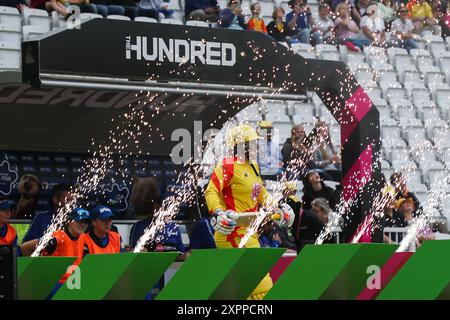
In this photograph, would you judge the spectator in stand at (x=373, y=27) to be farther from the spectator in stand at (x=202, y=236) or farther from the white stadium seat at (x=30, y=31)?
the spectator in stand at (x=202, y=236)

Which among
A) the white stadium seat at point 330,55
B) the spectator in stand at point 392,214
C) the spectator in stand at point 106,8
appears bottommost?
the spectator in stand at point 392,214

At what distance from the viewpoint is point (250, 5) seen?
20328mm

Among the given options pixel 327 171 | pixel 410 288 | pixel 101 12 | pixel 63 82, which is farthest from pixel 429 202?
pixel 410 288

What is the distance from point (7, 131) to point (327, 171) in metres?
4.38

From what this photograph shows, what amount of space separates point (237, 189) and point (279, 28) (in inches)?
350

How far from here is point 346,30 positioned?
21375 mm

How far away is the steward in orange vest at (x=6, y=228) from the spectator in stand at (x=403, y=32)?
459 inches

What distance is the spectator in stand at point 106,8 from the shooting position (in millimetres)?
17703

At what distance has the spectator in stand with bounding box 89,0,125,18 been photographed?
1770 centimetres

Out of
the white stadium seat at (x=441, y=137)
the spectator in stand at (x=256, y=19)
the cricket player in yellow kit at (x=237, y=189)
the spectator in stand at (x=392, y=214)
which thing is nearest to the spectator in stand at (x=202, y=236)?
the cricket player in yellow kit at (x=237, y=189)

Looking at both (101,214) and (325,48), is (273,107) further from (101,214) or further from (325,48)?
(101,214)

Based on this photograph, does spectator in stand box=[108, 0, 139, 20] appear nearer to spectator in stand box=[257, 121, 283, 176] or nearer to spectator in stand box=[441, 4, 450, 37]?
spectator in stand box=[257, 121, 283, 176]

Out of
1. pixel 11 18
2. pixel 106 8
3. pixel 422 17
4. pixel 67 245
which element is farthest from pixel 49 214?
pixel 422 17

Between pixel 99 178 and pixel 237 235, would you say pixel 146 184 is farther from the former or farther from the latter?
pixel 237 235
